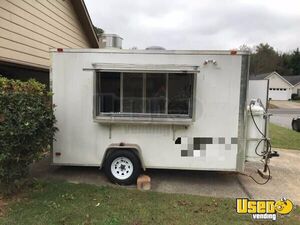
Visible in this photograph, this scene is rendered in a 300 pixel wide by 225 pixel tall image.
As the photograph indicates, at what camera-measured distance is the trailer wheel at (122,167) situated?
5.60 meters

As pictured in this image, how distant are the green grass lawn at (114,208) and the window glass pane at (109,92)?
1.47 meters

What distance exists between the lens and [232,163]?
5.66 m

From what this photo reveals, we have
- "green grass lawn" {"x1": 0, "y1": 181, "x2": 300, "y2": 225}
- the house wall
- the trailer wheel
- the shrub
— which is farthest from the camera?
the house wall

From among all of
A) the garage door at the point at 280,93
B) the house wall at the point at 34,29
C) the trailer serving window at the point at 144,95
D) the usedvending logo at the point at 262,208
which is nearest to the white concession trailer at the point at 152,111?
the trailer serving window at the point at 144,95

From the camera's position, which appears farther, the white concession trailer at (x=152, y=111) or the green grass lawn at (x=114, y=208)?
the white concession trailer at (x=152, y=111)

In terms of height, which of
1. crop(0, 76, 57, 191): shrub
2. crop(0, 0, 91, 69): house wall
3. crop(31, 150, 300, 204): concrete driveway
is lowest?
crop(31, 150, 300, 204): concrete driveway

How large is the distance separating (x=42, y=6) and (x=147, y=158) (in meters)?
5.31

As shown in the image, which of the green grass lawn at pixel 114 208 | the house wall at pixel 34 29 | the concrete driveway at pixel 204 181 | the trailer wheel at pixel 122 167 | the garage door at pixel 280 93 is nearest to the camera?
the green grass lawn at pixel 114 208

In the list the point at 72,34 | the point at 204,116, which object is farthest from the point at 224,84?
the point at 72,34

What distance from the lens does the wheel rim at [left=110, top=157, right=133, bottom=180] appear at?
5.63 meters

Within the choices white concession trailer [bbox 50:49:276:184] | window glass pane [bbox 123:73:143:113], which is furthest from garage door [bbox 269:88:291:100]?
window glass pane [bbox 123:73:143:113]

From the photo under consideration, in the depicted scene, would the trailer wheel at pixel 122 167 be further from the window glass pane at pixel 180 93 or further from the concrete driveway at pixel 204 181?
the window glass pane at pixel 180 93

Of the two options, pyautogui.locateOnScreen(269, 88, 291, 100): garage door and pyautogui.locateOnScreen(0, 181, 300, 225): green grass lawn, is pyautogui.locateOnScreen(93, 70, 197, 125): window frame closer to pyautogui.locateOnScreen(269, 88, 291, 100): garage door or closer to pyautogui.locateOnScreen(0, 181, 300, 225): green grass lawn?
pyautogui.locateOnScreen(0, 181, 300, 225): green grass lawn

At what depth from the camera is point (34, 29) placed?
7.72m
